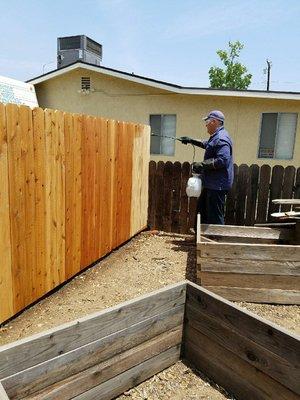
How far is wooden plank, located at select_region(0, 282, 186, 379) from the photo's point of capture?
1646mm

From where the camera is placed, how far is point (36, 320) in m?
3.36

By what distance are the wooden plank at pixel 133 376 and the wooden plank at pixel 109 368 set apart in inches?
1.3

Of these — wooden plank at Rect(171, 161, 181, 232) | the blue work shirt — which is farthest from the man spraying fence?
wooden plank at Rect(171, 161, 181, 232)

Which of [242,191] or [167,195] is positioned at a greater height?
[242,191]

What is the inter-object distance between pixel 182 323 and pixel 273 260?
171 cm

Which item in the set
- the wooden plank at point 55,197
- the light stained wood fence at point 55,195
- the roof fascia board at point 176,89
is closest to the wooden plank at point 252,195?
the light stained wood fence at point 55,195

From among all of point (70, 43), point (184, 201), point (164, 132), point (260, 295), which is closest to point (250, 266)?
point (260, 295)

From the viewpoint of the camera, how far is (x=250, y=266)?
3773 millimetres

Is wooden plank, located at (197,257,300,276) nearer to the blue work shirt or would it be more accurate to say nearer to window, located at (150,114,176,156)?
the blue work shirt

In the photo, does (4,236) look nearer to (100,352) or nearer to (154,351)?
(100,352)

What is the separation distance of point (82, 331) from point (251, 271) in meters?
2.41

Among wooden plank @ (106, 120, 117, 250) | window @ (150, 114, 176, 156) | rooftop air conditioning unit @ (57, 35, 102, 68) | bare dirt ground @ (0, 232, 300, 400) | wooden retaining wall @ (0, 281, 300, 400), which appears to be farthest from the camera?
rooftop air conditioning unit @ (57, 35, 102, 68)

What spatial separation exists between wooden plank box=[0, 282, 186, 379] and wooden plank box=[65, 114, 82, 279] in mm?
2017

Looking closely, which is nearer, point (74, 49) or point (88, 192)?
point (88, 192)
